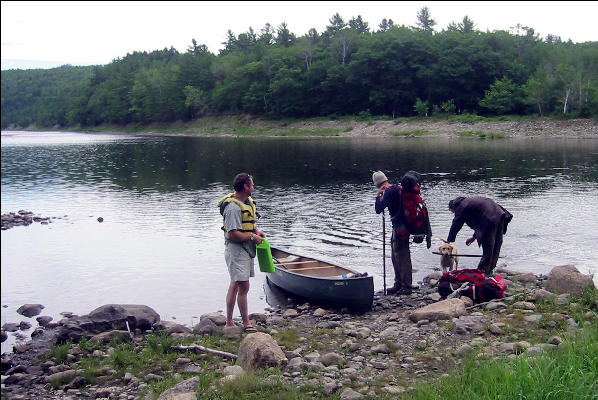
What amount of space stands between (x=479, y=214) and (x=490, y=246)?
0.67 m

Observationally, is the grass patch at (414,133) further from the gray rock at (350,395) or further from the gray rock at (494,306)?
the gray rock at (350,395)

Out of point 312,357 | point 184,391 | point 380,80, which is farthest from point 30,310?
point 380,80

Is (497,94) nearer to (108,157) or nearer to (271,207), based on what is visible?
(108,157)

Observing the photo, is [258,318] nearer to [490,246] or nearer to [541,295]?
[490,246]

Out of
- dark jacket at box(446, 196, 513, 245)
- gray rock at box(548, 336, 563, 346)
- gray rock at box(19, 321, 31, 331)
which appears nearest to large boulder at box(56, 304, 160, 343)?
gray rock at box(19, 321, 31, 331)

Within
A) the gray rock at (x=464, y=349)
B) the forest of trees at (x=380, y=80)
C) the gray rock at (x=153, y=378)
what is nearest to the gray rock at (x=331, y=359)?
the gray rock at (x=464, y=349)

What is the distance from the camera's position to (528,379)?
6016 millimetres

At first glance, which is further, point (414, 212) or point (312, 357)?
point (414, 212)

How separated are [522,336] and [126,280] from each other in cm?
1096

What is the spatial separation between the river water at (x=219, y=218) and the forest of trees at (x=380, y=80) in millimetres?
31820

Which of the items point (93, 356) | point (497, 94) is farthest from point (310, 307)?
point (497, 94)

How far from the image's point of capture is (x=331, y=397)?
6.94 metres

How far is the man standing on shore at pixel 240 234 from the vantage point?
9.80 m

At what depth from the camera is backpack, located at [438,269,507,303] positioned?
11062 mm
